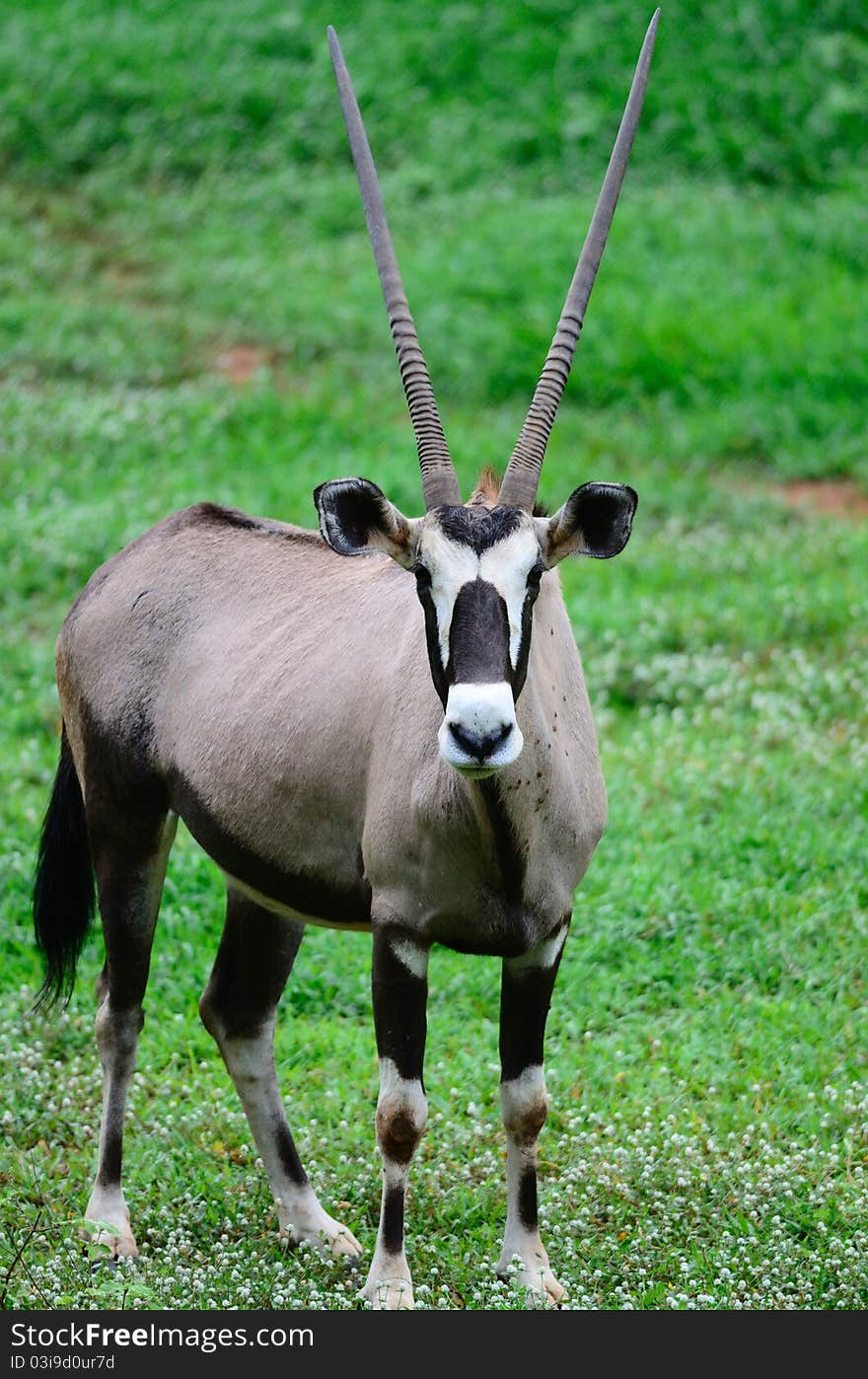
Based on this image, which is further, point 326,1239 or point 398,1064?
point 326,1239

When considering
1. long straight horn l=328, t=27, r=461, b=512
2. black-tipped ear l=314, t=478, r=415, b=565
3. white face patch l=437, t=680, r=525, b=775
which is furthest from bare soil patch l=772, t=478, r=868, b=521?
white face patch l=437, t=680, r=525, b=775

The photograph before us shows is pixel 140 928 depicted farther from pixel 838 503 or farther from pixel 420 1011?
pixel 838 503

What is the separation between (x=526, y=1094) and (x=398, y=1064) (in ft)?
1.39

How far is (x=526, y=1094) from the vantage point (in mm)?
5129

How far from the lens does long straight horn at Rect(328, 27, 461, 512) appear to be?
15.5 feet

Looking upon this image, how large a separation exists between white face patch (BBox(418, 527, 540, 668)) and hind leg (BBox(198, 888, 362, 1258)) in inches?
71.1

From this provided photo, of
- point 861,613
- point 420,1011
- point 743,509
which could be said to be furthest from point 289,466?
point 420,1011

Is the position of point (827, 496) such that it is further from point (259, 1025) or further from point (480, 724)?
point (480, 724)

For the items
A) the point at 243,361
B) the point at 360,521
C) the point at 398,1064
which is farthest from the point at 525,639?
the point at 243,361

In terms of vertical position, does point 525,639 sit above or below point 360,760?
above

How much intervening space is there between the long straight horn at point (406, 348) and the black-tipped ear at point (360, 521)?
113 mm

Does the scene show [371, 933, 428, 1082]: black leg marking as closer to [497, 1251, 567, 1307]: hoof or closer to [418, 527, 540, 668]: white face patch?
[497, 1251, 567, 1307]: hoof

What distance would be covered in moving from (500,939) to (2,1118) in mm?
2329
